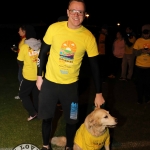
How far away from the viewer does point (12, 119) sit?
5664 mm

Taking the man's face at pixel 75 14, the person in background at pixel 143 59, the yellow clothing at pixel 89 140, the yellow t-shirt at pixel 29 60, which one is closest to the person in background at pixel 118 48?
the person in background at pixel 143 59

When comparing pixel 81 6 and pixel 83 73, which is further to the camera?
pixel 83 73

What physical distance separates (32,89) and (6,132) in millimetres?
1012

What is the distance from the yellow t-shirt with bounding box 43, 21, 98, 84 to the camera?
3459mm

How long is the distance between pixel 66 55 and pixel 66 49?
0.08 meters

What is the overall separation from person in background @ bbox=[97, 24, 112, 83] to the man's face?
19.3 ft

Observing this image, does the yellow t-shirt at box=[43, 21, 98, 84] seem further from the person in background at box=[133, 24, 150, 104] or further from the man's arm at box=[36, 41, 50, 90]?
the person in background at box=[133, 24, 150, 104]

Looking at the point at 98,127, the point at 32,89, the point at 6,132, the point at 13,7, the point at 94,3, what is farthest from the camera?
the point at 13,7

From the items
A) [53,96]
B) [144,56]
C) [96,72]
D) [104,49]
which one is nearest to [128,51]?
[104,49]

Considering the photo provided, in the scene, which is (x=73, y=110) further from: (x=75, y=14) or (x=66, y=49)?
(x=75, y=14)

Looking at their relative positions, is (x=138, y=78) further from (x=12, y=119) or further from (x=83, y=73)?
(x=83, y=73)

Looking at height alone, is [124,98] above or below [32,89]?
below

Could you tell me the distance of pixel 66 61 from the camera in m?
3.55

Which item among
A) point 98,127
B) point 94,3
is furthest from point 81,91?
point 94,3
